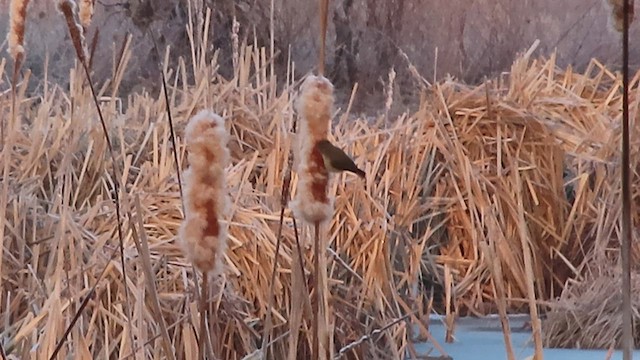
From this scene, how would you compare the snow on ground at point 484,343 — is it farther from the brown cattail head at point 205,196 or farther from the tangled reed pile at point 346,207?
the brown cattail head at point 205,196

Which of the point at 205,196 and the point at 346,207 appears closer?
the point at 205,196

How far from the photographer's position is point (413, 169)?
1086 millimetres

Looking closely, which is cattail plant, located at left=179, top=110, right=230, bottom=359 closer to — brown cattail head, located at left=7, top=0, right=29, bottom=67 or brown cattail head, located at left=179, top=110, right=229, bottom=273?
brown cattail head, located at left=179, top=110, right=229, bottom=273

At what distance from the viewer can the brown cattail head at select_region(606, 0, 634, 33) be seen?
0.32 metres

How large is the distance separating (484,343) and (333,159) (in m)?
0.66

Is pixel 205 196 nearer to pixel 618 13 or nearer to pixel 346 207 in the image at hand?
pixel 618 13

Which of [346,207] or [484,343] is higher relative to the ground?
[346,207]

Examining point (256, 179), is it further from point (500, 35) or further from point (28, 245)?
point (500, 35)

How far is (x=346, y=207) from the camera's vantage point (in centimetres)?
102

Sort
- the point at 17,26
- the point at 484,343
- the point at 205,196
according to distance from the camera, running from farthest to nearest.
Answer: the point at 484,343 → the point at 17,26 → the point at 205,196

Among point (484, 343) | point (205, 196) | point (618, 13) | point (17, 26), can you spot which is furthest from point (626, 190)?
point (484, 343)

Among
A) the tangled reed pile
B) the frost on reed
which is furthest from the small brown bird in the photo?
the tangled reed pile

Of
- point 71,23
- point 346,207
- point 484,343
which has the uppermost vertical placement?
point 71,23

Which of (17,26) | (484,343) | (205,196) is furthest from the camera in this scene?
(484,343)
